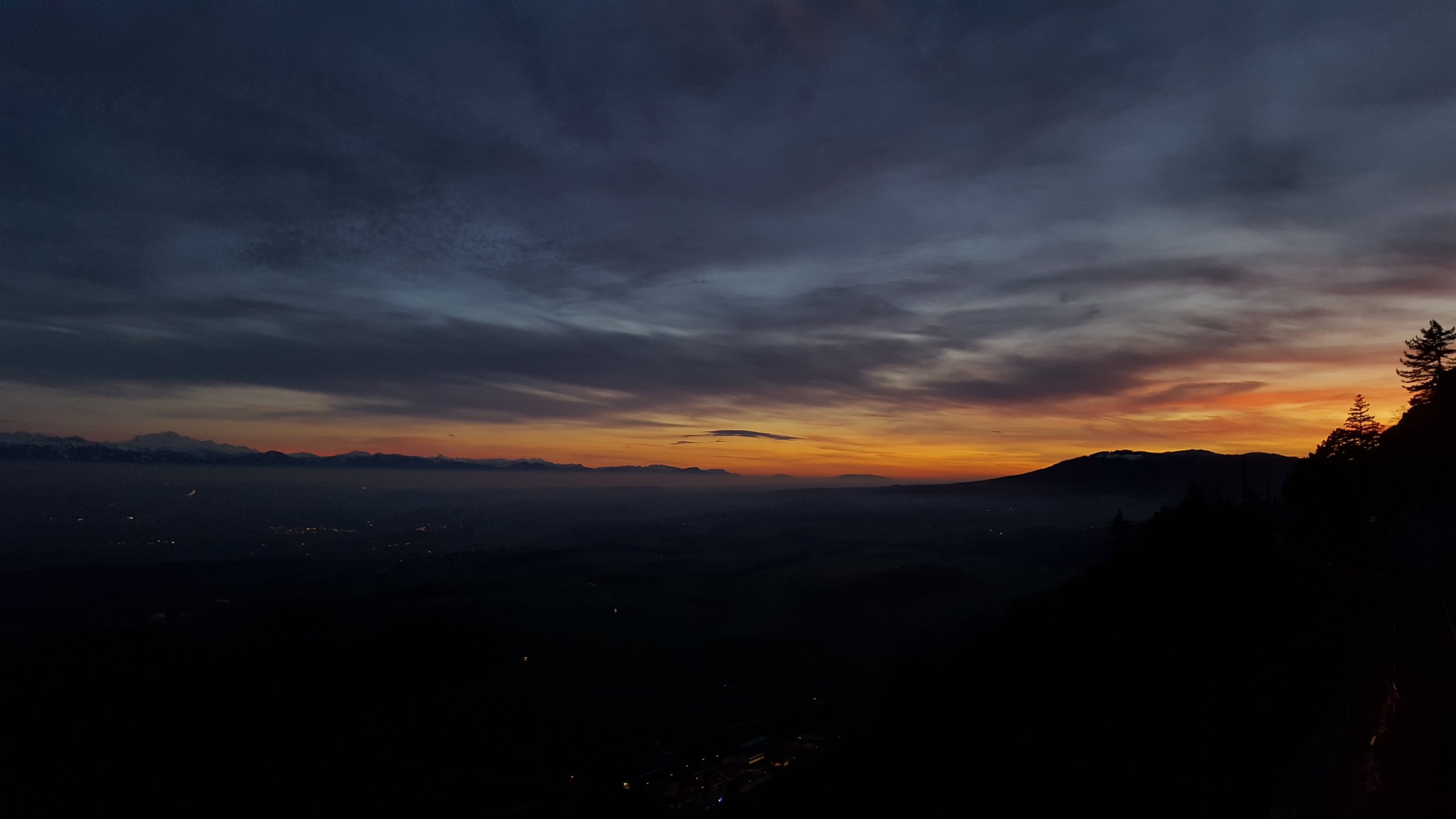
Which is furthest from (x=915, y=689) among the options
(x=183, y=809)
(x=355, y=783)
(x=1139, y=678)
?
(x=183, y=809)

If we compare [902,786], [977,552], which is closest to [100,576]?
[902,786]

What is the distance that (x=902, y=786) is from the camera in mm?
22688

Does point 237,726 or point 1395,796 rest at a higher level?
point 1395,796

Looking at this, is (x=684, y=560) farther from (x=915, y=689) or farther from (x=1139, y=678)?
(x=1139, y=678)

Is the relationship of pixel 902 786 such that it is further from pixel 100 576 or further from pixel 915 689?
pixel 100 576

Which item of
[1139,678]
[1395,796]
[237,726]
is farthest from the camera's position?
[237,726]

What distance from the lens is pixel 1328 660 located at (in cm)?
1711

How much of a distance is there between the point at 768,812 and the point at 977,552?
448 ft

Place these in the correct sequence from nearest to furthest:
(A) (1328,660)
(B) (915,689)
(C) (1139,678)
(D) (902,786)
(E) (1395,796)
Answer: (E) (1395,796)
(A) (1328,660)
(C) (1139,678)
(D) (902,786)
(B) (915,689)

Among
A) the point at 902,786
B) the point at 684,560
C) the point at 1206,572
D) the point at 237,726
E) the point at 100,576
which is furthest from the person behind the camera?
the point at 684,560

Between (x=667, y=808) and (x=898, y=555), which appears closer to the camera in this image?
(x=667, y=808)

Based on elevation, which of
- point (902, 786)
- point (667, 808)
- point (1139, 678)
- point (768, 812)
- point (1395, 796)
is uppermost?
point (1395, 796)

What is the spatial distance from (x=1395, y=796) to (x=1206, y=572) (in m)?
21.4

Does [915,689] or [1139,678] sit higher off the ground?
[1139,678]
